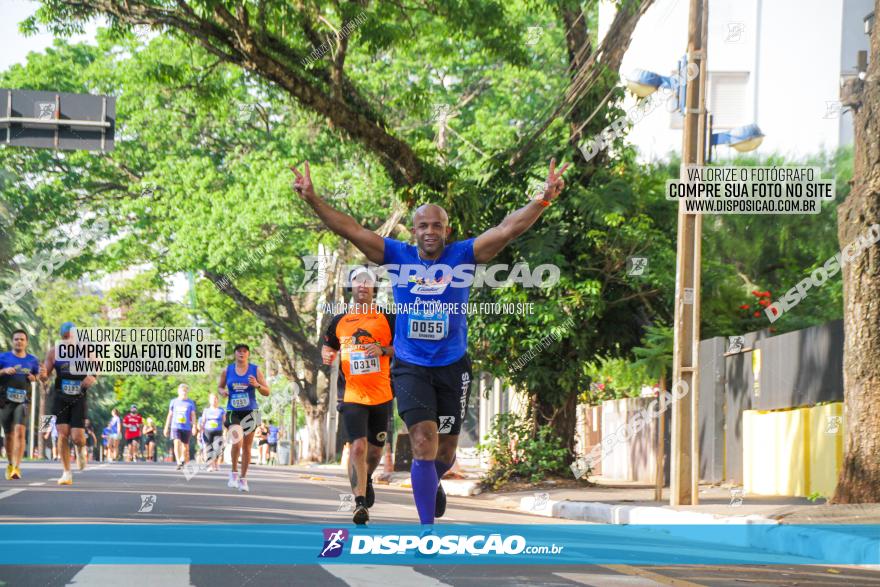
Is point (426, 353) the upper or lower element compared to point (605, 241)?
lower

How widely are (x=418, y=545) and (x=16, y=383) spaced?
10.1 metres

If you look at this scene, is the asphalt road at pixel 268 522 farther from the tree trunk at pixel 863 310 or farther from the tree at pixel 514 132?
the tree at pixel 514 132

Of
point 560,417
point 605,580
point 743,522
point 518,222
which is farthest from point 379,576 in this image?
point 560,417

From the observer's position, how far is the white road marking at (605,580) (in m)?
7.06

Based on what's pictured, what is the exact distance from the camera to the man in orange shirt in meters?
11.1

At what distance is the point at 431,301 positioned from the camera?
8180 mm

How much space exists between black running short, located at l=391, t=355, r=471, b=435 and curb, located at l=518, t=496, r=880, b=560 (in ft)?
9.71

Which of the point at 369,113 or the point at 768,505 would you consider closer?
the point at 768,505

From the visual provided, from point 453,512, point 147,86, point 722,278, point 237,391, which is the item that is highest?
point 147,86

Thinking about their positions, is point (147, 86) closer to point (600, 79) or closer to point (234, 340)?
point (234, 340)

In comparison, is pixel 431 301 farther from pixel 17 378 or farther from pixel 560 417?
pixel 560 417

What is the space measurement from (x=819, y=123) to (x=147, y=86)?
17.7 m

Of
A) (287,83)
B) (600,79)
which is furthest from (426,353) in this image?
(600,79)

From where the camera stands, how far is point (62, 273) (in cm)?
3688
